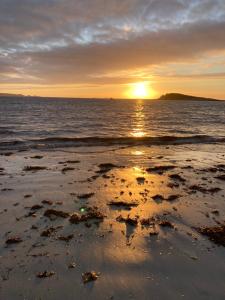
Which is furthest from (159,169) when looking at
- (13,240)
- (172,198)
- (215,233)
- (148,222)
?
(13,240)

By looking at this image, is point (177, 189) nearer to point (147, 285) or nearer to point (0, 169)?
point (147, 285)

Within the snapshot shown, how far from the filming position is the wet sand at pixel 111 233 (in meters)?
5.15

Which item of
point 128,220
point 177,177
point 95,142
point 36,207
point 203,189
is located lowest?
point 95,142

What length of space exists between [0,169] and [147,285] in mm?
10311

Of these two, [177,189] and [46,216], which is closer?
[46,216]

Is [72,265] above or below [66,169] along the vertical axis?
above

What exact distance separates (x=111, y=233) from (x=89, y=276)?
1.75 metres

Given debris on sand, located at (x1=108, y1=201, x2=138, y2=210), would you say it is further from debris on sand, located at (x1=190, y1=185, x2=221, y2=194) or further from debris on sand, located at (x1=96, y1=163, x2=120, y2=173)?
debris on sand, located at (x1=96, y1=163, x2=120, y2=173)

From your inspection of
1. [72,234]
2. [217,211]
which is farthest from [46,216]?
[217,211]

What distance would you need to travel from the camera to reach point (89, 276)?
17.7 feet

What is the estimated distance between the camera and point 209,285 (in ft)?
17.0

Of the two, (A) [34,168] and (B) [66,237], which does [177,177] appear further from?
(B) [66,237]

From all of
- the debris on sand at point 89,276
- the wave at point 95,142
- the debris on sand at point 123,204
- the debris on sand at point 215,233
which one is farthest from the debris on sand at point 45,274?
the wave at point 95,142

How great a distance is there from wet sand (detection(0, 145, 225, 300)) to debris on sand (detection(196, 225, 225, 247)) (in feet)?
0.07
